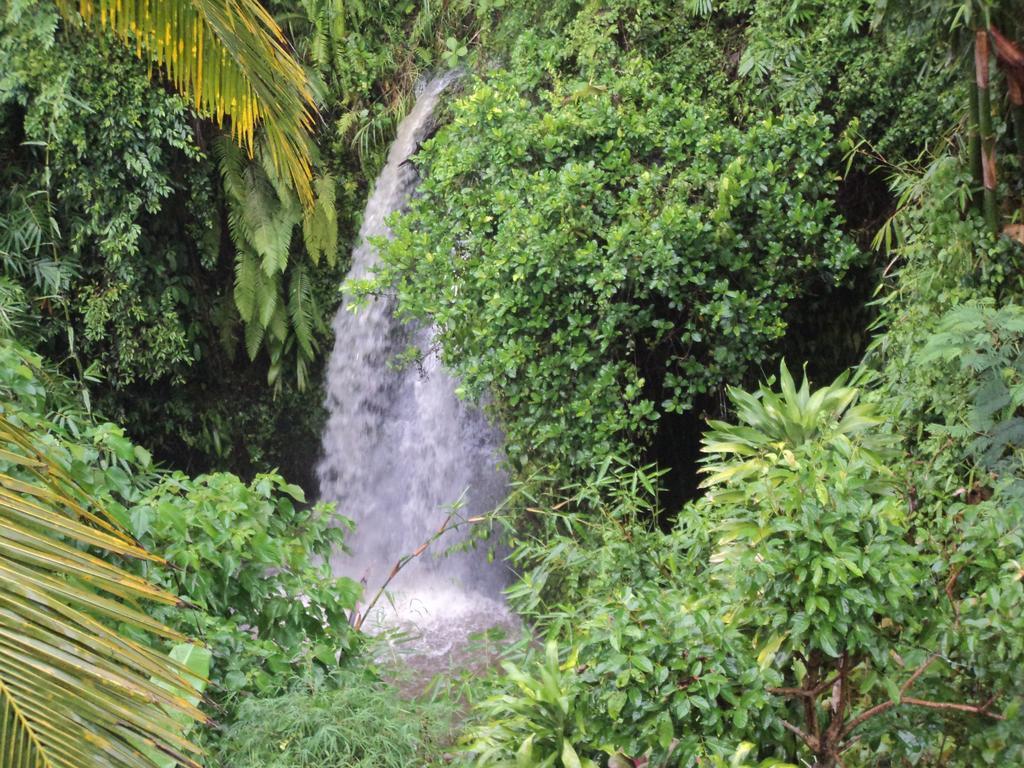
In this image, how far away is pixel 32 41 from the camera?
8.04 metres

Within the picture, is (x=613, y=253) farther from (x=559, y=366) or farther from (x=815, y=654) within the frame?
(x=815, y=654)

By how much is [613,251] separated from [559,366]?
2.61ft

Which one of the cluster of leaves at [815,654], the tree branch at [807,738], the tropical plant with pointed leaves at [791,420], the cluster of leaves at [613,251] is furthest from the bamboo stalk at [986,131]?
the tree branch at [807,738]

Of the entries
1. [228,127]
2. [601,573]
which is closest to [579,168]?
[601,573]

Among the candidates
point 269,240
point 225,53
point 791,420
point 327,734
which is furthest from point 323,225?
point 327,734

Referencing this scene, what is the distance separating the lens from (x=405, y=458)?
854cm

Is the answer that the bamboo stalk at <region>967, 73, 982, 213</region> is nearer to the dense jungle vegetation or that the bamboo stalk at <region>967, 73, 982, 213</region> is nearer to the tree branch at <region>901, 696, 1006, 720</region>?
the dense jungle vegetation

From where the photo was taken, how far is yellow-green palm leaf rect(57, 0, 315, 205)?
3.48m

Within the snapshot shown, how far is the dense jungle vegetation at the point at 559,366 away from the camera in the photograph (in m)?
2.80

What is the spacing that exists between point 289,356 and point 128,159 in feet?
8.19

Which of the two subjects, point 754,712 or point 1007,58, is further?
point 1007,58

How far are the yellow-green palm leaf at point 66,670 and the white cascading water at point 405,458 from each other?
520 cm

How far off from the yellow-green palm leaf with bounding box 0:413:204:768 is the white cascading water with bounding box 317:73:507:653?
520 cm

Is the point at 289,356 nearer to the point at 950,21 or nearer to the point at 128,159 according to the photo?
the point at 128,159
